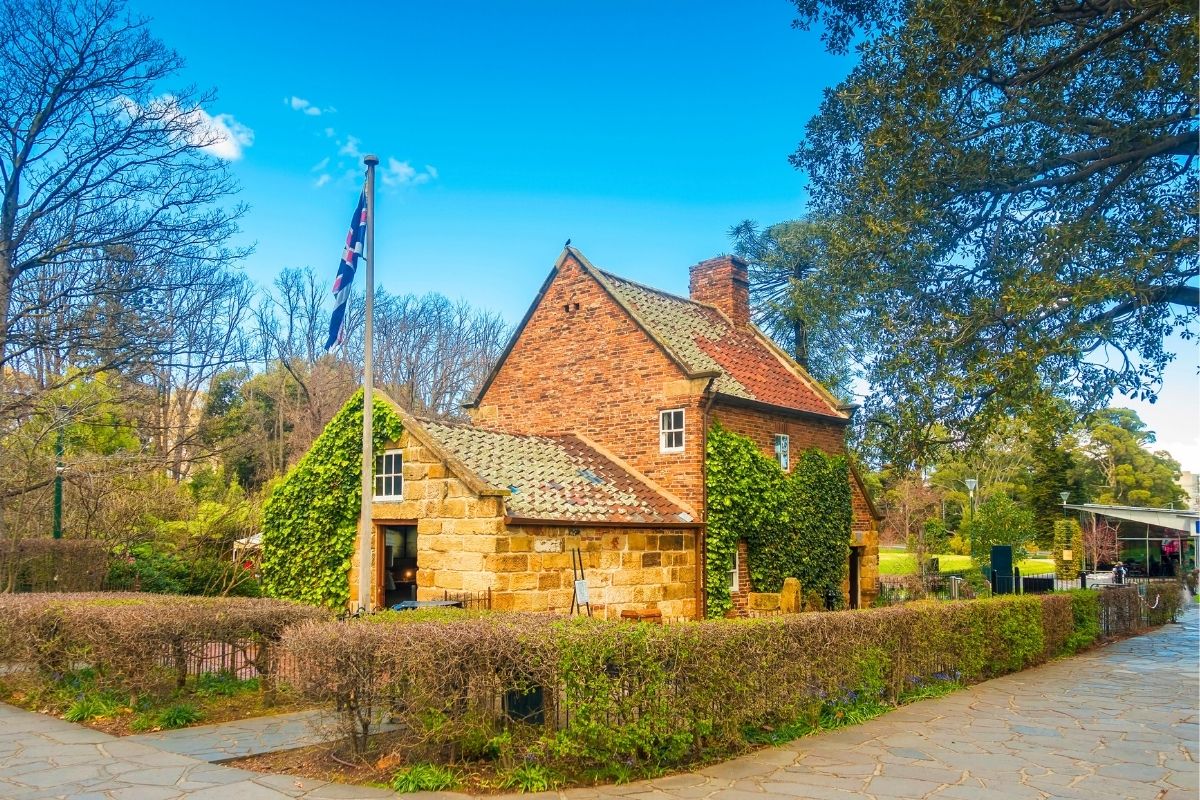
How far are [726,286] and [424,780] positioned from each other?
1950 cm

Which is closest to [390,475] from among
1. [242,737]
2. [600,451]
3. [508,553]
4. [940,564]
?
[508,553]

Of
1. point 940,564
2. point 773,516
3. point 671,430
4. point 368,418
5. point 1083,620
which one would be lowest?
point 940,564

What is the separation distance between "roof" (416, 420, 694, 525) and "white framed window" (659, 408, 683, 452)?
3.25ft

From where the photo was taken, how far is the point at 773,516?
63.5 ft

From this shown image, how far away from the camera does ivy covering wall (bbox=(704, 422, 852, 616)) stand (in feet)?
59.8

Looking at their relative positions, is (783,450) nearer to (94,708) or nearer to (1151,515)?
(94,708)

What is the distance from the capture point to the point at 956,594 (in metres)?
25.3

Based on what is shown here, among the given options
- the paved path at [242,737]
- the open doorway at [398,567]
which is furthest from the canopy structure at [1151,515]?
the paved path at [242,737]

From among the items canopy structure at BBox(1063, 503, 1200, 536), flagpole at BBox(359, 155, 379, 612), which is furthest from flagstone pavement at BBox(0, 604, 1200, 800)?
canopy structure at BBox(1063, 503, 1200, 536)

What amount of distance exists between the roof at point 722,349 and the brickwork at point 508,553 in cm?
446

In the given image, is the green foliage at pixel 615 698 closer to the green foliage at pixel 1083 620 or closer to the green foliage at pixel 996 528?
the green foliage at pixel 1083 620

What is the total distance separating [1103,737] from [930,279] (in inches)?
367

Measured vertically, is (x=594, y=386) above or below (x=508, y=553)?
above

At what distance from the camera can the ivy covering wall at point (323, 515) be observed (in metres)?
16.2
